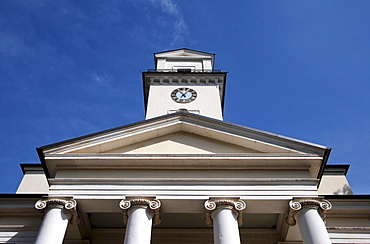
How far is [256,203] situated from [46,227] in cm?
796

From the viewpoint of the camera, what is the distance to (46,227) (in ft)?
43.2

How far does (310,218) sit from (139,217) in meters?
6.27

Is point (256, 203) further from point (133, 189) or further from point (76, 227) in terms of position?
point (76, 227)

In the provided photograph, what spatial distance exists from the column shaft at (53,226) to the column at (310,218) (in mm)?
8617

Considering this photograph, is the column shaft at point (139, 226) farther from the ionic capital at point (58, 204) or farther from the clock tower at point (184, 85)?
the clock tower at point (184, 85)

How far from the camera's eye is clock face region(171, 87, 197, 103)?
106 feet

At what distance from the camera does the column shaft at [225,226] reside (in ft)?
41.9

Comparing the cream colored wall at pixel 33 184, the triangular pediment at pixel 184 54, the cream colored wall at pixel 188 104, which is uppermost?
the triangular pediment at pixel 184 54

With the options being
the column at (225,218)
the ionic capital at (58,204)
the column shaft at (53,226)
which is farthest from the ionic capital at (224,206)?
the column shaft at (53,226)

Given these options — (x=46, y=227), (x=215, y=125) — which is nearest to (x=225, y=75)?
(x=215, y=125)

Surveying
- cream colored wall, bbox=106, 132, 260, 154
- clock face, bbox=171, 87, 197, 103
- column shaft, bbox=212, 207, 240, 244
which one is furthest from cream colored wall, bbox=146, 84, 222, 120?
column shaft, bbox=212, 207, 240, 244

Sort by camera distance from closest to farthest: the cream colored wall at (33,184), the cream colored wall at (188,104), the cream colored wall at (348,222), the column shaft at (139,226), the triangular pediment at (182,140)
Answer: the column shaft at (139,226), the triangular pediment at (182,140), the cream colored wall at (348,222), the cream colored wall at (33,184), the cream colored wall at (188,104)

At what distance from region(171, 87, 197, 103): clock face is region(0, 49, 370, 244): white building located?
49.6ft

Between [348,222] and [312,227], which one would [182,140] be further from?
[348,222]
